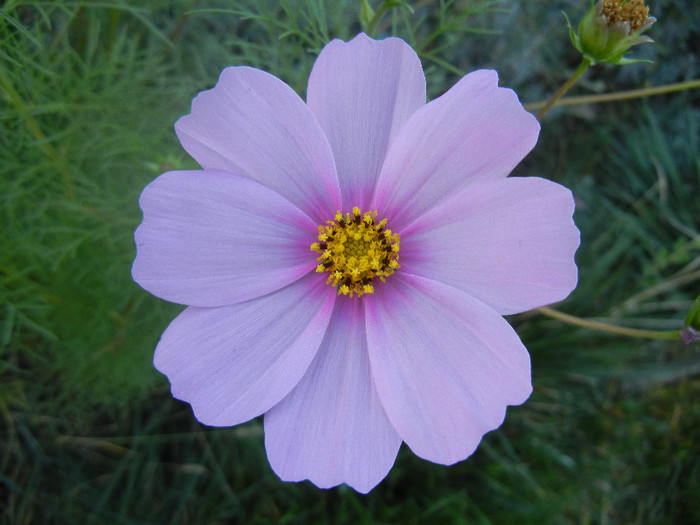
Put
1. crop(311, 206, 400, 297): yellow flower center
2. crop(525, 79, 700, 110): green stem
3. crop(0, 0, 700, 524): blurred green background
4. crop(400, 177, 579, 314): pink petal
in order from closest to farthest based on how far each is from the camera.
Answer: crop(400, 177, 579, 314): pink petal < crop(311, 206, 400, 297): yellow flower center < crop(525, 79, 700, 110): green stem < crop(0, 0, 700, 524): blurred green background

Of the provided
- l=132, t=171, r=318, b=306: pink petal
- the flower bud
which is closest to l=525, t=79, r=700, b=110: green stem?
the flower bud

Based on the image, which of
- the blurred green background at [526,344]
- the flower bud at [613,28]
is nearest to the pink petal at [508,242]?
the flower bud at [613,28]

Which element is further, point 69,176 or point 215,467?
point 215,467

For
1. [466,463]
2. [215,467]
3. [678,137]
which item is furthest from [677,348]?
[215,467]

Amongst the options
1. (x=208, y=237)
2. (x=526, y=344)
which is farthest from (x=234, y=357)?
(x=526, y=344)

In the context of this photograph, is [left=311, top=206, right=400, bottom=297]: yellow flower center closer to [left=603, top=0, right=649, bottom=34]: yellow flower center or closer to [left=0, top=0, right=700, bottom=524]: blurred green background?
[left=603, top=0, right=649, bottom=34]: yellow flower center

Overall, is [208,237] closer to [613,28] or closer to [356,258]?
[356,258]

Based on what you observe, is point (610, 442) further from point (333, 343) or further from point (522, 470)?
point (333, 343)
